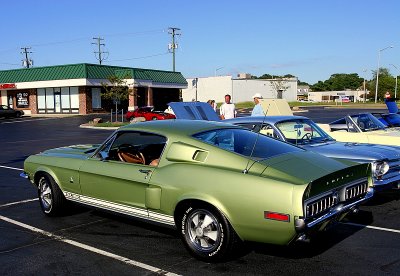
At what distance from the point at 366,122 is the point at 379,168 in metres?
3.33

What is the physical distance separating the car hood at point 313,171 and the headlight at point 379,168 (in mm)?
1638

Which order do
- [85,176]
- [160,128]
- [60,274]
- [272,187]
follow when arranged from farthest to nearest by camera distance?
[85,176] < [160,128] < [60,274] < [272,187]

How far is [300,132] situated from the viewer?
7.83 metres

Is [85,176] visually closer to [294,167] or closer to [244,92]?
[294,167]

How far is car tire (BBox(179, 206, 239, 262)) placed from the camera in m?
4.34

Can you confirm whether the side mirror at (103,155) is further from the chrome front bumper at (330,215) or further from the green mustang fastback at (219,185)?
the chrome front bumper at (330,215)

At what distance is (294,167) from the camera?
14.6 ft

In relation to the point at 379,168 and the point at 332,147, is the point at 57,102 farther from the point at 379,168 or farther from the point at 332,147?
the point at 379,168

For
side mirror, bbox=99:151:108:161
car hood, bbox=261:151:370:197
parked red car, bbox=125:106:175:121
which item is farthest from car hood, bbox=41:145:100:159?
parked red car, bbox=125:106:175:121

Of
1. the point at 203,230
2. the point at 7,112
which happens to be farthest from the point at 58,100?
the point at 203,230

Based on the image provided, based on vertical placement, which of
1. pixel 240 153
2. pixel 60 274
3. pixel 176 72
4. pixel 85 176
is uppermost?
pixel 176 72

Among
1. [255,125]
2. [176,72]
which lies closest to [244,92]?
Result: [176,72]

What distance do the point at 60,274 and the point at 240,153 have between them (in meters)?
2.21

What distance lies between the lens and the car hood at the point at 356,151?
263 inches
